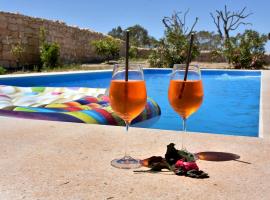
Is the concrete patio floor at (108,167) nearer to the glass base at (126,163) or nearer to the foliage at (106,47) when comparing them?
the glass base at (126,163)

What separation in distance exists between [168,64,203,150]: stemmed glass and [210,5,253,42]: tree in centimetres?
2464

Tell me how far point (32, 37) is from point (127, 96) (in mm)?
13428

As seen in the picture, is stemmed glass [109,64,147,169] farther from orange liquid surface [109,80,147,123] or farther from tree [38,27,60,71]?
tree [38,27,60,71]

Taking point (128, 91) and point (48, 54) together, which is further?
point (48, 54)

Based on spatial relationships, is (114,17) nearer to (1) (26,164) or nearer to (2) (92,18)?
(2) (92,18)

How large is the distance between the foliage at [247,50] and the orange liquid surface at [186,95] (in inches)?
585

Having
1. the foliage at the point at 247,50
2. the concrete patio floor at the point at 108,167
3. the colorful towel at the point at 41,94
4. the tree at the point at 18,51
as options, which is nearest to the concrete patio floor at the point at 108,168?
the concrete patio floor at the point at 108,167

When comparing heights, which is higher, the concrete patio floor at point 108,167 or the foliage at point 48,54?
the foliage at point 48,54

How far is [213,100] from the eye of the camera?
7848 millimetres

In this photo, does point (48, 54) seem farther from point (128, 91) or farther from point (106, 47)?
point (128, 91)

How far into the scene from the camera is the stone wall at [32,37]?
12.4 m

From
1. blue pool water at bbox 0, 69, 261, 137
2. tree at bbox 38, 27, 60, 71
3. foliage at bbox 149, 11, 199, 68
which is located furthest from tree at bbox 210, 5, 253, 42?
tree at bbox 38, 27, 60, 71

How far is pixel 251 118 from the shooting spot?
575 cm

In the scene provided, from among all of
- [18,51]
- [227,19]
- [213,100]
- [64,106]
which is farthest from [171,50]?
[64,106]
